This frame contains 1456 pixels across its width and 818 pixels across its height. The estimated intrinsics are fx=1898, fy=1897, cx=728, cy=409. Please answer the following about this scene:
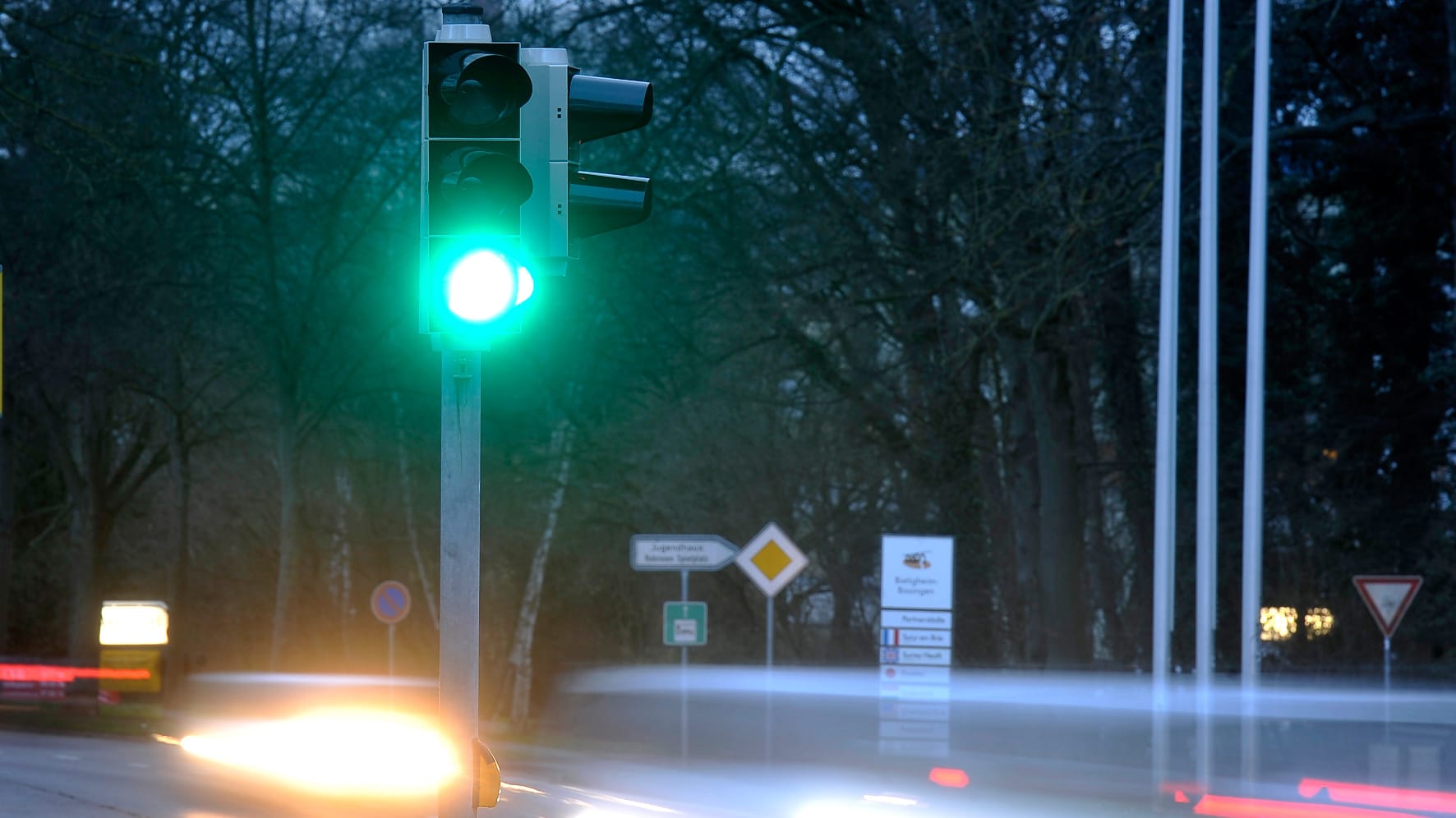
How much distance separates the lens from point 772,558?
2095 centimetres

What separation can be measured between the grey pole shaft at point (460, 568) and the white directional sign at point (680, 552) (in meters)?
14.7

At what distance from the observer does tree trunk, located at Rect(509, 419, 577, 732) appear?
3272 centimetres

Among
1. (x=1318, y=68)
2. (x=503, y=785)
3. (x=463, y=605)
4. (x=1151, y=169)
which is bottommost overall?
(x=503, y=785)

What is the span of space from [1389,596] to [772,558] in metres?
7.82

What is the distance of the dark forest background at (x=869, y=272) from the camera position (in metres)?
22.8

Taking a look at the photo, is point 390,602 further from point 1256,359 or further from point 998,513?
point 1256,359

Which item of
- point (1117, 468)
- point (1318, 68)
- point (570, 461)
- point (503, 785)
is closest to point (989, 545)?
point (1117, 468)

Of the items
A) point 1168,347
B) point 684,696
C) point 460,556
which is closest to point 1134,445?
point 684,696

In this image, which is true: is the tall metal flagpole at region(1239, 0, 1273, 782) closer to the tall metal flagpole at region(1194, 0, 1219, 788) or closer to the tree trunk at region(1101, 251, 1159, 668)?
the tall metal flagpole at region(1194, 0, 1219, 788)

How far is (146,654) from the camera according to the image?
26625 mm

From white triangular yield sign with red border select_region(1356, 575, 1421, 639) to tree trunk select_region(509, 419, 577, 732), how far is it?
540 inches

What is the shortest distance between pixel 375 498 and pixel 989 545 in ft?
44.2

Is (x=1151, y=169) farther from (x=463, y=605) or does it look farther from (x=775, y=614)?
(x=775, y=614)

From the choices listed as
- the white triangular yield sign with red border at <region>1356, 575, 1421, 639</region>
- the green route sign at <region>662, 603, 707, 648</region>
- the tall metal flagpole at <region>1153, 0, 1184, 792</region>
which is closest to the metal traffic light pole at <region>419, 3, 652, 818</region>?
the tall metal flagpole at <region>1153, 0, 1184, 792</region>
